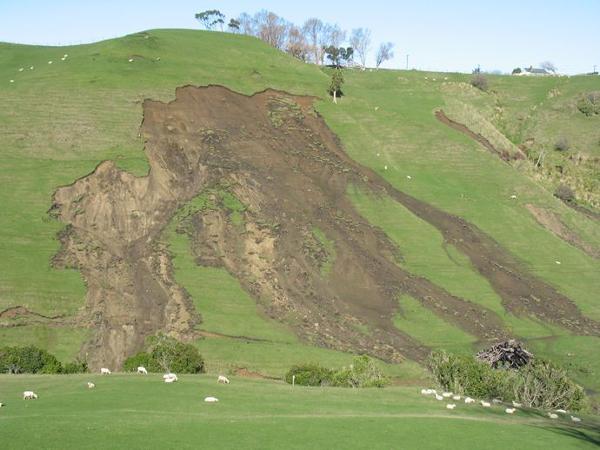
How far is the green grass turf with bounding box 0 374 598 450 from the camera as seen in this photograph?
15984mm

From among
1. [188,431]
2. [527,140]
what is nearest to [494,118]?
[527,140]

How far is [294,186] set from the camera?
55094mm

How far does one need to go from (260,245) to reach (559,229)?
79.9ft

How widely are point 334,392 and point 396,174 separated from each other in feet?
132

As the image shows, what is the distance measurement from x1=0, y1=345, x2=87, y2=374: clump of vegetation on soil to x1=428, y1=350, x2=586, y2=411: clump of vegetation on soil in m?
13.8

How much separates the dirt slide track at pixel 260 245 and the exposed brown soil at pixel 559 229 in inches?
298

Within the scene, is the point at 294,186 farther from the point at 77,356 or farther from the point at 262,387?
the point at 262,387

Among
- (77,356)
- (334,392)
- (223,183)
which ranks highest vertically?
(223,183)

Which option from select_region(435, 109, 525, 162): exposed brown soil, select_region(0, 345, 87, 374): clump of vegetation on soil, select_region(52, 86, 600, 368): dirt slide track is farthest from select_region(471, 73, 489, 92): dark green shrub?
select_region(0, 345, 87, 374): clump of vegetation on soil

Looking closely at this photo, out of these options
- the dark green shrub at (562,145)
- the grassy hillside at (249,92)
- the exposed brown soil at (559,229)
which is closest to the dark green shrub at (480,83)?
the grassy hillside at (249,92)

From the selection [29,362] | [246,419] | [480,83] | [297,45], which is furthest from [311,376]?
[297,45]

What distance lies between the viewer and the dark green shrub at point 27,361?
3056 cm

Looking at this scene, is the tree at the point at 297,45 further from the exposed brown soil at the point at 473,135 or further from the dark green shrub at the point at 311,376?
the dark green shrub at the point at 311,376

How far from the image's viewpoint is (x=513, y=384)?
3056 cm
